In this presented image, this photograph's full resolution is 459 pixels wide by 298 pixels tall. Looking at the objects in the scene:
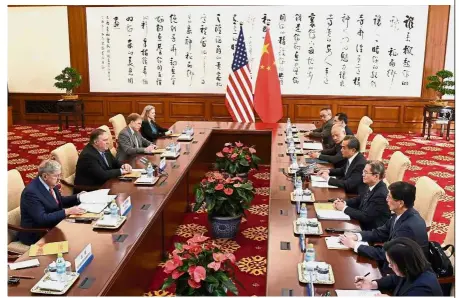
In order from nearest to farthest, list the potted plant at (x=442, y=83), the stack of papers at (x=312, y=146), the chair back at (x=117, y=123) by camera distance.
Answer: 1. the stack of papers at (x=312, y=146)
2. the chair back at (x=117, y=123)
3. the potted plant at (x=442, y=83)

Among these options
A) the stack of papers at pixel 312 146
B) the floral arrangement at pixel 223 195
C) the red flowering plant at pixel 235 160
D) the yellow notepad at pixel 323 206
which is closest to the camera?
the yellow notepad at pixel 323 206

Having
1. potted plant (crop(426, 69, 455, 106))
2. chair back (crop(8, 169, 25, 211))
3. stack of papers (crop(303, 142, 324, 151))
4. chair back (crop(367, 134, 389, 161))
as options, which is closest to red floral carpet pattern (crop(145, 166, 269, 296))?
stack of papers (crop(303, 142, 324, 151))

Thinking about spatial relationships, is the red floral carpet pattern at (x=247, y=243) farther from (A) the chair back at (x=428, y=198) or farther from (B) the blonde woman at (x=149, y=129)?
(B) the blonde woman at (x=149, y=129)

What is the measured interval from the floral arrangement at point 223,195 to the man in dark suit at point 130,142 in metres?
1.09

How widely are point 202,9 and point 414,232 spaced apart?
7360mm

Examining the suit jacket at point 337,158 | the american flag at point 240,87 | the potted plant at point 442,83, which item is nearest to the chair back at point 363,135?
the suit jacket at point 337,158

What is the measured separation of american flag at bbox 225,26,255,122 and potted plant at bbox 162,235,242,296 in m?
5.77

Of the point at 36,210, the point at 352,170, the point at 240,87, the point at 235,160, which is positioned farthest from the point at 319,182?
the point at 240,87

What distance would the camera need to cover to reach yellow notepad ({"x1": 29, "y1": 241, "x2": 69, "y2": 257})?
116 inches

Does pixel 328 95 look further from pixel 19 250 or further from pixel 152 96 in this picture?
pixel 19 250

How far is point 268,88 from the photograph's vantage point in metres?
8.41

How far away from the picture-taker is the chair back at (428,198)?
3.59 metres

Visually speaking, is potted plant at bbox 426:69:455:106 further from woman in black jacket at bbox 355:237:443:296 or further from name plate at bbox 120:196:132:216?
woman in black jacket at bbox 355:237:443:296

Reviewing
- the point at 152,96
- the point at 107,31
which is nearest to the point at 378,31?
the point at 152,96
